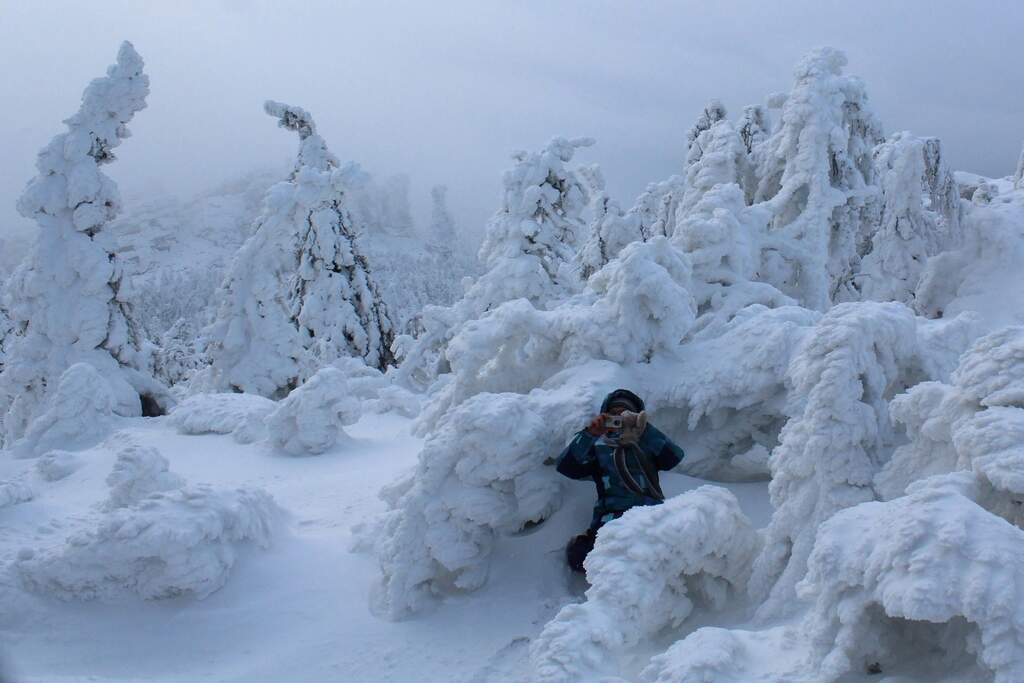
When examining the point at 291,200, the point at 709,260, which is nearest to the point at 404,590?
the point at 709,260

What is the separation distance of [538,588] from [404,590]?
2.97 ft

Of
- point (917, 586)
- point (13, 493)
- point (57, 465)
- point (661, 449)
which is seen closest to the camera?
point (917, 586)

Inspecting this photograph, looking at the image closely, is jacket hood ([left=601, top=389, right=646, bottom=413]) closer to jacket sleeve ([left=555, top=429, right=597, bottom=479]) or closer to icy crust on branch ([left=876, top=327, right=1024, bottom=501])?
jacket sleeve ([left=555, top=429, right=597, bottom=479])

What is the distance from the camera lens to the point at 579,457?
5.31m

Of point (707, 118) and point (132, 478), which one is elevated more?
point (707, 118)

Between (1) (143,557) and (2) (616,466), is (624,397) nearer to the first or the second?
(2) (616,466)

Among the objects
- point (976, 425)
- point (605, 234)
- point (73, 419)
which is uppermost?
point (976, 425)

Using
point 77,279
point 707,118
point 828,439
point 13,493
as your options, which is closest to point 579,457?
point 828,439

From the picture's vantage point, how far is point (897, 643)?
3.19 m

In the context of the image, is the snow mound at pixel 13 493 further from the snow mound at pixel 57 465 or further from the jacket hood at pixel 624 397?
the jacket hood at pixel 624 397

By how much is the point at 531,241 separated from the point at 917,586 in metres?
15.5

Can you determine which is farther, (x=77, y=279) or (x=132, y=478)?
(x=77, y=279)

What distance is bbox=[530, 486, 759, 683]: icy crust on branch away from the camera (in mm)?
3578

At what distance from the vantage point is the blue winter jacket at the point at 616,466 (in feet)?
17.1
